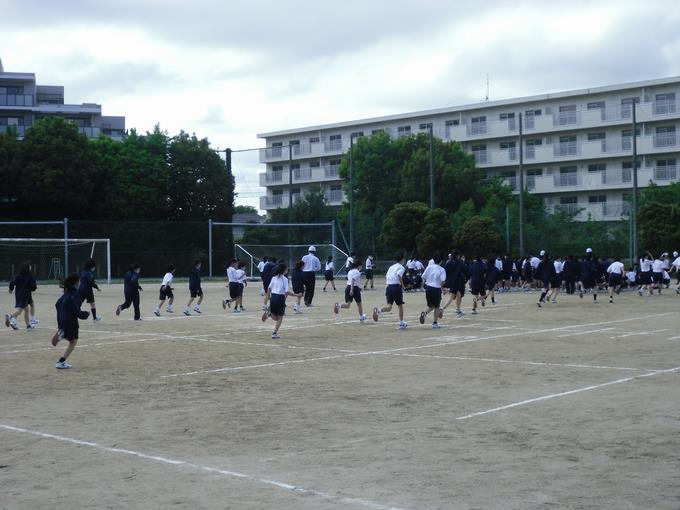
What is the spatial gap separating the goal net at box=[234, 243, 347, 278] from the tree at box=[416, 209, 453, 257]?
19.1 feet

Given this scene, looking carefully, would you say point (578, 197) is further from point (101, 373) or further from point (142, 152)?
point (101, 373)

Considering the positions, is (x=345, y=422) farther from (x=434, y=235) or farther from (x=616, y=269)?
(x=434, y=235)

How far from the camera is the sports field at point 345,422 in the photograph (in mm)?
6723

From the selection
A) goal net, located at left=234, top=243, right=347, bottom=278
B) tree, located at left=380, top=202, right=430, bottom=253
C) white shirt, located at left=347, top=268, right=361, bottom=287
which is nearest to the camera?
white shirt, located at left=347, top=268, right=361, bottom=287

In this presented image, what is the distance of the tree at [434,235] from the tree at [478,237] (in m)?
0.76

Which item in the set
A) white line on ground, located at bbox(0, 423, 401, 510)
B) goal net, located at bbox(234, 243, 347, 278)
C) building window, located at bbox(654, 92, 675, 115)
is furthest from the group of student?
building window, located at bbox(654, 92, 675, 115)

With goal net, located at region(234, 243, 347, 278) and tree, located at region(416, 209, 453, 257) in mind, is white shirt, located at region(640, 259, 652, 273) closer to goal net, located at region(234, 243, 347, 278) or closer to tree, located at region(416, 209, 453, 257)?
tree, located at region(416, 209, 453, 257)

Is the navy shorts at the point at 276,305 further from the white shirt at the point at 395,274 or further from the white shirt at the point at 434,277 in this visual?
the white shirt at the point at 434,277

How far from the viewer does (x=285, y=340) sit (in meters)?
18.8

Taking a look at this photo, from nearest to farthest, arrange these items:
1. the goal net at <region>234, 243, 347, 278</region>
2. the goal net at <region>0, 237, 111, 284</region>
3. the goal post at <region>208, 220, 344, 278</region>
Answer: the goal net at <region>0, 237, 111, 284</region>
the goal net at <region>234, 243, 347, 278</region>
the goal post at <region>208, 220, 344, 278</region>

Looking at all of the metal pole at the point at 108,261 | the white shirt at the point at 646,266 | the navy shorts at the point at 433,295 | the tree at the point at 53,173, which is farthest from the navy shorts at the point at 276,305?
the tree at the point at 53,173

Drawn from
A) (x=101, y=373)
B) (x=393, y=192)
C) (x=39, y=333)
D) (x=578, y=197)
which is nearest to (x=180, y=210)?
(x=393, y=192)

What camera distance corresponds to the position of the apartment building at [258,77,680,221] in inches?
2362

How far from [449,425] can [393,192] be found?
57.7 meters
